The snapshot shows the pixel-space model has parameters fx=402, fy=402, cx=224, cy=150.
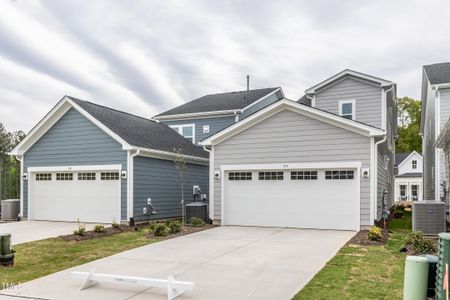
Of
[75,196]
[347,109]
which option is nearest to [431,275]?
[347,109]

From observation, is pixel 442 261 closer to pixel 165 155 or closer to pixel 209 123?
pixel 165 155

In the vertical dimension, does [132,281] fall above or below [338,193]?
below

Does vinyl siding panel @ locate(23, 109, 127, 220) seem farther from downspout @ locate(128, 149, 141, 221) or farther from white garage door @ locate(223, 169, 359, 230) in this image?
white garage door @ locate(223, 169, 359, 230)

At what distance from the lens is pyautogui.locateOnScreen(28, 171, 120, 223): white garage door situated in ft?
50.1

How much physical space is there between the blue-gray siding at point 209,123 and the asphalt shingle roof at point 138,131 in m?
1.93

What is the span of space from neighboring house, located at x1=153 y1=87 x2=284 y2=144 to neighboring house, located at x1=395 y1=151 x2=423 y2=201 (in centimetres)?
1778

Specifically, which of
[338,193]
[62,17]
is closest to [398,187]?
[338,193]

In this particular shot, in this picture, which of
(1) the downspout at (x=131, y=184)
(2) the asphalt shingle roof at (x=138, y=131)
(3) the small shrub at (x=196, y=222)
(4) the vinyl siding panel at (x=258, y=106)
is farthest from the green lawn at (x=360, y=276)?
(4) the vinyl siding panel at (x=258, y=106)

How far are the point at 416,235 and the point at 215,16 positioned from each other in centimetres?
878

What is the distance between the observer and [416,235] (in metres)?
8.85

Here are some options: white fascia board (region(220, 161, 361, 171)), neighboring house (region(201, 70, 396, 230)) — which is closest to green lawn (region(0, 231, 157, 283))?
neighboring house (region(201, 70, 396, 230))

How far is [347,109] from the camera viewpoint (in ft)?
55.5

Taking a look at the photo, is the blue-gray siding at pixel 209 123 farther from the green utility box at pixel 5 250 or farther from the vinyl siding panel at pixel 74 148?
the green utility box at pixel 5 250

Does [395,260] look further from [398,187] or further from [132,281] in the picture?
[398,187]
